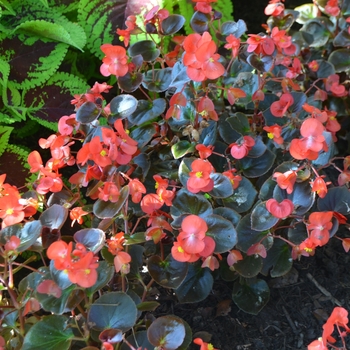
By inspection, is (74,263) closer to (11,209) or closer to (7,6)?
(11,209)

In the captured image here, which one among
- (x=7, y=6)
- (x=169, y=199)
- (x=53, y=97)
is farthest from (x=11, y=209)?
(x=7, y=6)

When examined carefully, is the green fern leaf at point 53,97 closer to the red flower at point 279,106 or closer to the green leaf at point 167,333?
the red flower at point 279,106

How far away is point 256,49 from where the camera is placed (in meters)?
1.11

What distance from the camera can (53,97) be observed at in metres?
1.41

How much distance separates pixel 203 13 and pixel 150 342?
761mm

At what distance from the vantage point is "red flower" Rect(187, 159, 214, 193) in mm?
917

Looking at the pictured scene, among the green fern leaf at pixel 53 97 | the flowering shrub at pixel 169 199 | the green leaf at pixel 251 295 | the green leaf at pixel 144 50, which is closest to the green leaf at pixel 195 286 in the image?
the flowering shrub at pixel 169 199

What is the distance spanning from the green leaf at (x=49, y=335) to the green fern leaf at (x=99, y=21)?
2.82ft

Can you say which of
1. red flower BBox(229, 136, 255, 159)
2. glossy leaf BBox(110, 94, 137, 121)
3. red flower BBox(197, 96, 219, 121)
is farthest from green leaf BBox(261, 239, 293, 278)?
glossy leaf BBox(110, 94, 137, 121)

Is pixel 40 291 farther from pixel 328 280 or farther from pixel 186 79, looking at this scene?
pixel 328 280

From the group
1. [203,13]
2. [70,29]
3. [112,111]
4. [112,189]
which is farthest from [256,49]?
[70,29]

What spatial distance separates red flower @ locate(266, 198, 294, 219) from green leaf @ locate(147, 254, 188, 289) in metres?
0.19

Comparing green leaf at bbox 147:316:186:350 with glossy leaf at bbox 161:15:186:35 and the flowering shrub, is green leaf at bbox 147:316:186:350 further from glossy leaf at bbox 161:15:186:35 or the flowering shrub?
glossy leaf at bbox 161:15:186:35

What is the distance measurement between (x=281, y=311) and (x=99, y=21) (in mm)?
951
